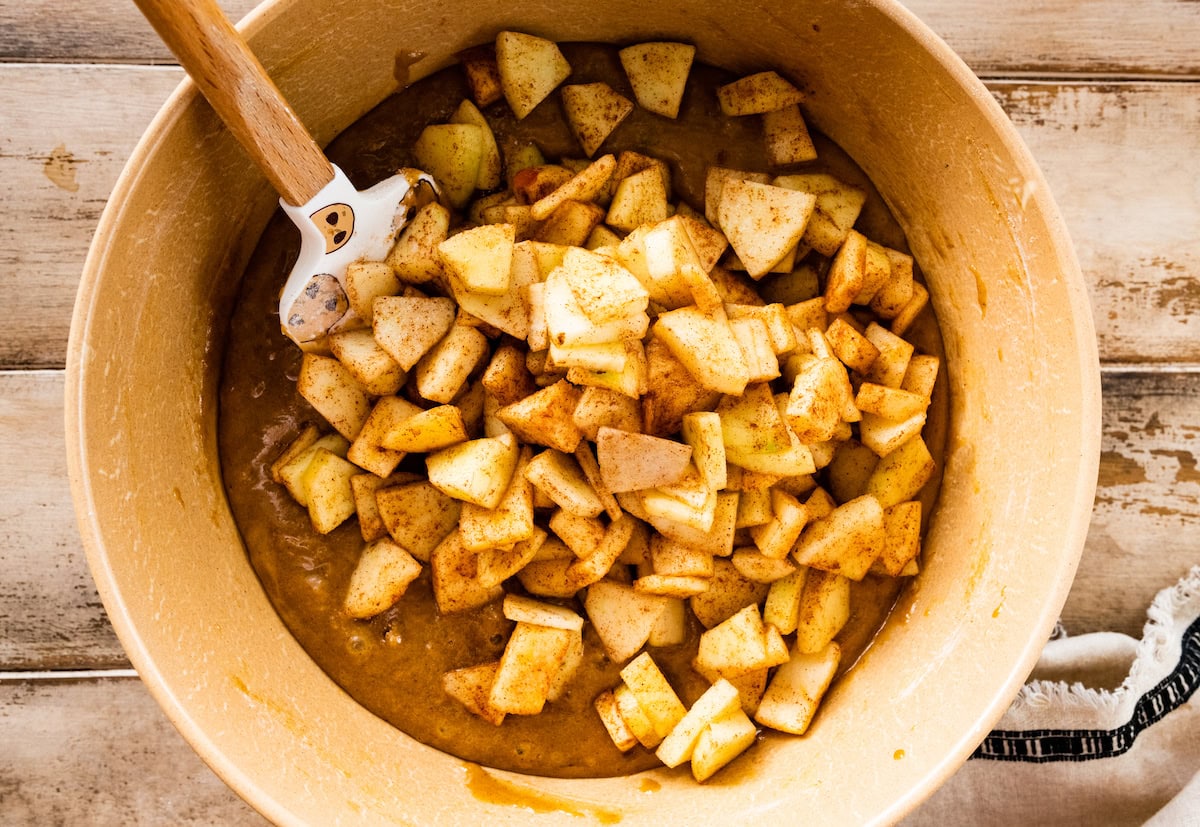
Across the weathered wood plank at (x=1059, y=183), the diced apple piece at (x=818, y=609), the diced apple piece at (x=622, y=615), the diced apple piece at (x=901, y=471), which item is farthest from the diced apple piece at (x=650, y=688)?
the weathered wood plank at (x=1059, y=183)

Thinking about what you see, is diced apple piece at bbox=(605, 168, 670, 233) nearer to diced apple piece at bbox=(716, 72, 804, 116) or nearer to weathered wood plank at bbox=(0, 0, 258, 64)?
diced apple piece at bbox=(716, 72, 804, 116)

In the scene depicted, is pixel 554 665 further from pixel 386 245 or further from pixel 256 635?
pixel 386 245

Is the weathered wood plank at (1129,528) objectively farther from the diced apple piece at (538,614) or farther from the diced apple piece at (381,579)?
the diced apple piece at (538,614)

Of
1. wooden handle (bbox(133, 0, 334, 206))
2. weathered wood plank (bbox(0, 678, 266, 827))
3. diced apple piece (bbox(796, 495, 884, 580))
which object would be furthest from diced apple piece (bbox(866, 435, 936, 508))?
weathered wood plank (bbox(0, 678, 266, 827))

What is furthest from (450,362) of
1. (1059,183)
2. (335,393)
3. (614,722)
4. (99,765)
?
(1059,183)

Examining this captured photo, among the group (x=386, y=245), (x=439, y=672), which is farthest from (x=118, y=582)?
(x=386, y=245)

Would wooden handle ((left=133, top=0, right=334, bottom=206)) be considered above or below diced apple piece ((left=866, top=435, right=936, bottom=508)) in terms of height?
above
